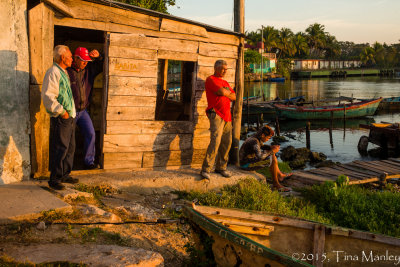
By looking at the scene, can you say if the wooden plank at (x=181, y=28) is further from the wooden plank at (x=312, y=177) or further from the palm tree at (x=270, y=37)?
the palm tree at (x=270, y=37)

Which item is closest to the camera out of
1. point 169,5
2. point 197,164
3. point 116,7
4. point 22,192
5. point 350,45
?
point 22,192

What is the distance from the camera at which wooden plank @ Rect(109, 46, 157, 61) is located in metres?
6.70

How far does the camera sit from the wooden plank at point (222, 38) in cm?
782

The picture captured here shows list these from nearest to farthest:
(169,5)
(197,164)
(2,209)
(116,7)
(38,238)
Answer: (38,238)
(2,209)
(116,7)
(197,164)
(169,5)

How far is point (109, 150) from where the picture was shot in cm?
696

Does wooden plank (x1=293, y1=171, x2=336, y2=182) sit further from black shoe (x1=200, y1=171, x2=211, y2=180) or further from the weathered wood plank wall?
black shoe (x1=200, y1=171, x2=211, y2=180)

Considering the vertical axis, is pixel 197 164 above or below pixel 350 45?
below

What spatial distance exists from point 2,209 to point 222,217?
8.69 ft

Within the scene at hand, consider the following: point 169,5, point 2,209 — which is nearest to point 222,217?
point 2,209

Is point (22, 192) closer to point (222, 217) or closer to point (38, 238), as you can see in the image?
point (38, 238)

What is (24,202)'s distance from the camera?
4.93 meters

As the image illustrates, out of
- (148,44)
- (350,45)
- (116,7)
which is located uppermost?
(350,45)

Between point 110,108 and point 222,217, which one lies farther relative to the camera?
point 110,108

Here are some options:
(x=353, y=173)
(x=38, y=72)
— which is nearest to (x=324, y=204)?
(x=353, y=173)
